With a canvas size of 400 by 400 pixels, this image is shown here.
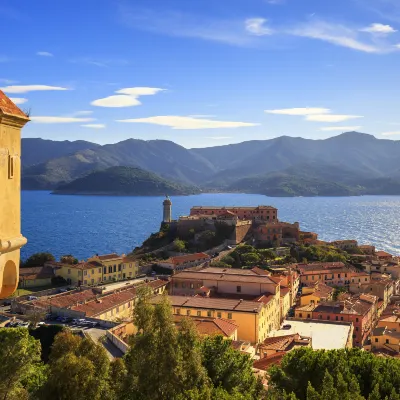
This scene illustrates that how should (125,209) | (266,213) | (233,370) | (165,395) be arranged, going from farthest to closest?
(125,209)
(266,213)
(233,370)
(165,395)

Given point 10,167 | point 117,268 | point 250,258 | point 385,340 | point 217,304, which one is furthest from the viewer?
point 250,258

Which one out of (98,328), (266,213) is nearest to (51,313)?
(98,328)

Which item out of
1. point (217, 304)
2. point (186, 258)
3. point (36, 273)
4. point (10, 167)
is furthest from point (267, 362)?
point (36, 273)

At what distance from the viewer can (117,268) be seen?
54031mm

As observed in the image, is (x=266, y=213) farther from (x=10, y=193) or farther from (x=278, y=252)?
(x=10, y=193)

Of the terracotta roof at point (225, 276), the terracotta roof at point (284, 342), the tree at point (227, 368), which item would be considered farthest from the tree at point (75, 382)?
the terracotta roof at point (225, 276)

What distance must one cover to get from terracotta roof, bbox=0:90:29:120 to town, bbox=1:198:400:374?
54.1 feet

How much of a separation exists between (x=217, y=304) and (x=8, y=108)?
3264 cm

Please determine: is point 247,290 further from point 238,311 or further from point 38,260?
point 38,260

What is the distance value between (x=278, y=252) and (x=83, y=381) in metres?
55.0

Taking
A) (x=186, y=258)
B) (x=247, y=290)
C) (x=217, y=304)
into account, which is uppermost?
(x=186, y=258)

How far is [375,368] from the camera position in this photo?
19219mm

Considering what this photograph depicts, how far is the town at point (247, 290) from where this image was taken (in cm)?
3484

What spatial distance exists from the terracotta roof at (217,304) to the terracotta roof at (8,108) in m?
30.3
